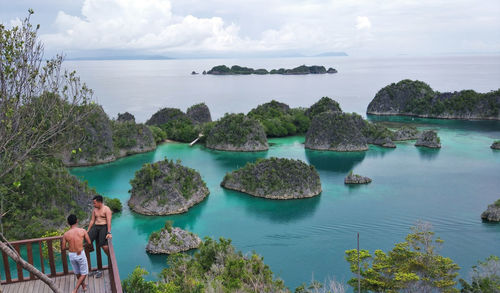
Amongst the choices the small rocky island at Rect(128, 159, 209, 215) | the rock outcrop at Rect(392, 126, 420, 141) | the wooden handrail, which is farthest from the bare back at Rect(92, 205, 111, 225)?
the rock outcrop at Rect(392, 126, 420, 141)

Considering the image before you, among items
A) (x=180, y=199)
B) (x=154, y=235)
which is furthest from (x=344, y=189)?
(x=154, y=235)

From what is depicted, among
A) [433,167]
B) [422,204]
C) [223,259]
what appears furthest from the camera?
[433,167]

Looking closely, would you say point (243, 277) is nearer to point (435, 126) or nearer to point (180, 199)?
point (180, 199)

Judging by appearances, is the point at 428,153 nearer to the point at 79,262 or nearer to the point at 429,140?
the point at 429,140

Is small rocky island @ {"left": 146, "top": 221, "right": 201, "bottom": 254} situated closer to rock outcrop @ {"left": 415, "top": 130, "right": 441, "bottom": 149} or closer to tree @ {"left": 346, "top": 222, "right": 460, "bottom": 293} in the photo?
tree @ {"left": 346, "top": 222, "right": 460, "bottom": 293}

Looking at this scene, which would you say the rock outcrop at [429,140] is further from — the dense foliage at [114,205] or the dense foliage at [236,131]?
the dense foliage at [114,205]

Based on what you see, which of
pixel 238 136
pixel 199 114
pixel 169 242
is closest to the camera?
pixel 169 242

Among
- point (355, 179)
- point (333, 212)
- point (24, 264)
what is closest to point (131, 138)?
point (355, 179)
